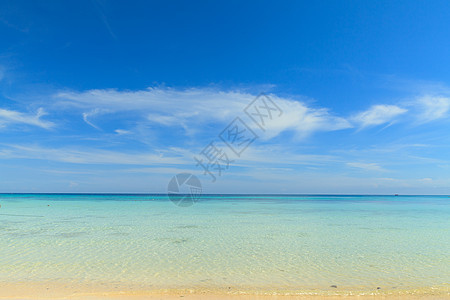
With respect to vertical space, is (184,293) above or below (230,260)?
below

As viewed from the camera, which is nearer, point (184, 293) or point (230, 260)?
point (184, 293)

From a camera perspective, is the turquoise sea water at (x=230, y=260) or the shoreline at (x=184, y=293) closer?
the shoreline at (x=184, y=293)

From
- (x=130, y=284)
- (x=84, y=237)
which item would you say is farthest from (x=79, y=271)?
(x=84, y=237)

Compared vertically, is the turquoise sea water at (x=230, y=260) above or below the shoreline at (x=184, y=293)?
above

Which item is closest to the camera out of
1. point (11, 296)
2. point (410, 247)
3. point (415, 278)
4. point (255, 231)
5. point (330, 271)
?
point (11, 296)

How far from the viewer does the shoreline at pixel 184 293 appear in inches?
264

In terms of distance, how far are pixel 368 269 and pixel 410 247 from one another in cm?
457

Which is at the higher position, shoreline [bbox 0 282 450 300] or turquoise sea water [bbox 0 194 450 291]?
turquoise sea water [bbox 0 194 450 291]

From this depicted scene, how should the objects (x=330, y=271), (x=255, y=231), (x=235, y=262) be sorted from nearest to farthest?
1. (x=330, y=271)
2. (x=235, y=262)
3. (x=255, y=231)

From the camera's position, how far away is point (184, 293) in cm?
692

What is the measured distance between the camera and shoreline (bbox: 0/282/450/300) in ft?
22.0

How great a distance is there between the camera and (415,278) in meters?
8.06

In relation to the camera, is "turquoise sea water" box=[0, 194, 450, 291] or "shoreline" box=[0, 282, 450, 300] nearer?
"shoreline" box=[0, 282, 450, 300]

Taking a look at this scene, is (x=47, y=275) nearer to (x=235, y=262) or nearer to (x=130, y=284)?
(x=130, y=284)
